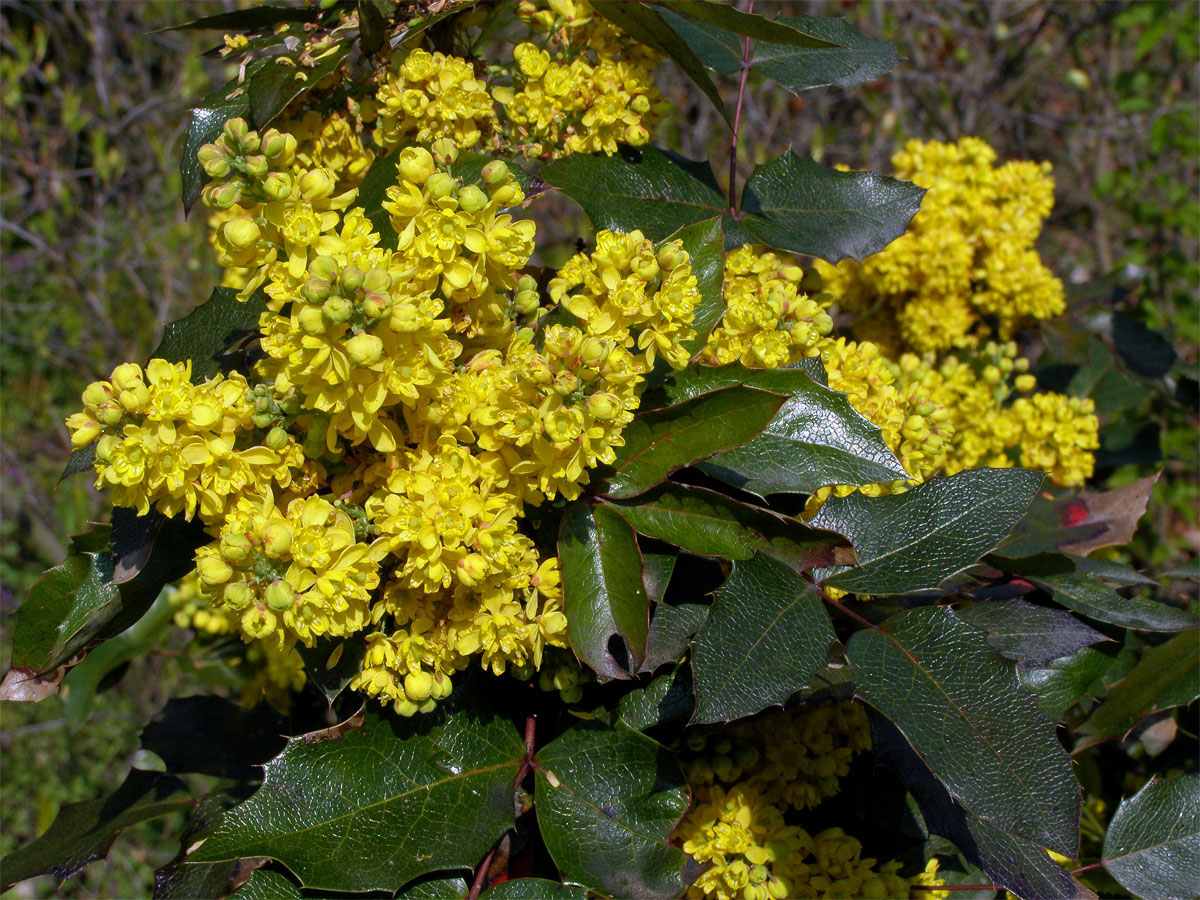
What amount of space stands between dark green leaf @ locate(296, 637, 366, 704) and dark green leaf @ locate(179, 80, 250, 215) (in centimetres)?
49

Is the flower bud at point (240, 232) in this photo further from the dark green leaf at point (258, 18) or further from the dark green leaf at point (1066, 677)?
the dark green leaf at point (1066, 677)

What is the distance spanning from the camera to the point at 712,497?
89 centimetres

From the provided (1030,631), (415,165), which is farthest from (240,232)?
(1030,631)

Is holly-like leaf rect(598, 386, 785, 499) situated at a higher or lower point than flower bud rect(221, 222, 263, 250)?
lower

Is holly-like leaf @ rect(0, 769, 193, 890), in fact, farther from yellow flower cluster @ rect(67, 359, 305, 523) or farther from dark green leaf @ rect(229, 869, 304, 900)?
yellow flower cluster @ rect(67, 359, 305, 523)

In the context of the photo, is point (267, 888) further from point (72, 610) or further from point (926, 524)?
point (926, 524)

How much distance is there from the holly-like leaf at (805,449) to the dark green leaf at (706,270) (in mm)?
73

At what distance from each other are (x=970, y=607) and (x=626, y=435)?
1.58ft

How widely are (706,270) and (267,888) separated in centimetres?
80

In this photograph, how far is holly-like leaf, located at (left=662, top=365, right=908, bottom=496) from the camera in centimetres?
89

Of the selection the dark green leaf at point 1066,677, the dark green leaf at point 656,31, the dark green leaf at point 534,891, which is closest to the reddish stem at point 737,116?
the dark green leaf at point 656,31

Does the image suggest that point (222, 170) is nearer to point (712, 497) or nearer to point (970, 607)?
point (712, 497)

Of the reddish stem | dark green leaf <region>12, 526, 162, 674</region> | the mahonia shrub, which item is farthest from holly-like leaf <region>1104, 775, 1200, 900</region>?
dark green leaf <region>12, 526, 162, 674</region>

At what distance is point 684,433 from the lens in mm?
903
